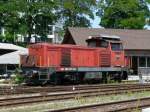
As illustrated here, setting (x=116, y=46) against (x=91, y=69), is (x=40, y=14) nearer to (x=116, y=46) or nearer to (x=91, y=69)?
(x=116, y=46)

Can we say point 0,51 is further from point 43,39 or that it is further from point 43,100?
point 43,100

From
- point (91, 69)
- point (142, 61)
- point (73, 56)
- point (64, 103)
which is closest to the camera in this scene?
point (64, 103)

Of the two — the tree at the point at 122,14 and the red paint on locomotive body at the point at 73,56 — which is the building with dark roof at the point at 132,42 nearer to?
the red paint on locomotive body at the point at 73,56

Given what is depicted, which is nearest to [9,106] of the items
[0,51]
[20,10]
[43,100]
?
[43,100]

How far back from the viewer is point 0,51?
4934cm

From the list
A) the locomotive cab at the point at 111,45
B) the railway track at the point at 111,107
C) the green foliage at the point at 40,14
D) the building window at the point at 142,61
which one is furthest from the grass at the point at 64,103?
the green foliage at the point at 40,14

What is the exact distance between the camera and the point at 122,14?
3098 inches

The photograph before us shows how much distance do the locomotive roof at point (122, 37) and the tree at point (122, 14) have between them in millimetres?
20870

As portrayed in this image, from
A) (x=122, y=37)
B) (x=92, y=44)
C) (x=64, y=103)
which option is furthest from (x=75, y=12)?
(x=64, y=103)

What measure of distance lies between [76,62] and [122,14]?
4713cm

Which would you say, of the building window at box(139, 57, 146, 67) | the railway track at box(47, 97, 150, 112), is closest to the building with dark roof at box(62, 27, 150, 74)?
the building window at box(139, 57, 146, 67)

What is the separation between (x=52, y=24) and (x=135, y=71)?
2478 cm

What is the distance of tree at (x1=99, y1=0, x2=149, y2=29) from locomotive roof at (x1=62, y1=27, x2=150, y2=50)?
2087 cm

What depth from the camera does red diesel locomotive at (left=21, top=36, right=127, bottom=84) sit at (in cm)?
3098
